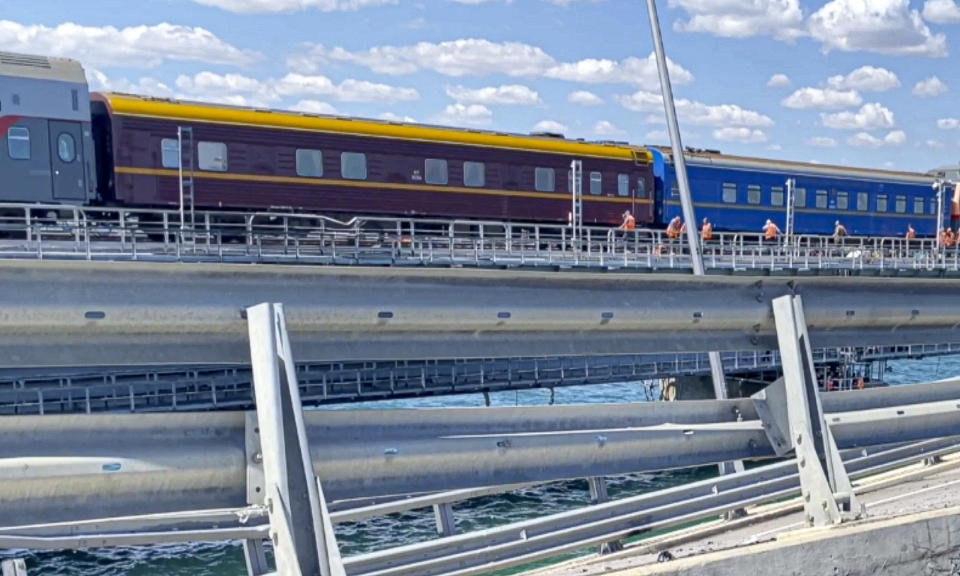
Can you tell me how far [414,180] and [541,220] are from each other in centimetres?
469

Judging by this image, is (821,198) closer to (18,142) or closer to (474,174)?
(474,174)

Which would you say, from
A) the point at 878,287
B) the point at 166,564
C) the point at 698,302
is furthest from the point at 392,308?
→ the point at 166,564

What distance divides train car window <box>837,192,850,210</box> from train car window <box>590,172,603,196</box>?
42.0 feet

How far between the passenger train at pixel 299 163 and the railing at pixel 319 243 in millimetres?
646

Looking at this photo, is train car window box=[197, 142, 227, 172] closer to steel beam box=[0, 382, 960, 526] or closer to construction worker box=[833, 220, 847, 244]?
steel beam box=[0, 382, 960, 526]

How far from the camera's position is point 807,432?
4570mm

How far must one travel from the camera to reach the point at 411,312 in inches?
163

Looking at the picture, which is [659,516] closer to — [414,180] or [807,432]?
[807,432]

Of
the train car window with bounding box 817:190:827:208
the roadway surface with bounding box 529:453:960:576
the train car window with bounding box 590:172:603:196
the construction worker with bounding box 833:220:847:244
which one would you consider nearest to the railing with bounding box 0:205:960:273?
the construction worker with bounding box 833:220:847:244

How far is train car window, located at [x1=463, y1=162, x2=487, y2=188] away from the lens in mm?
25547

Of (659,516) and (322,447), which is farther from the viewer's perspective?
(659,516)

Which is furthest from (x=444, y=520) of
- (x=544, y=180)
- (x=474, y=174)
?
(x=544, y=180)

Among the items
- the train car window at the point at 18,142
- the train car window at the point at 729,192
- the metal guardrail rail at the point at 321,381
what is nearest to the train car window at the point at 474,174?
the metal guardrail rail at the point at 321,381

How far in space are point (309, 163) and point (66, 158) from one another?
5344mm
